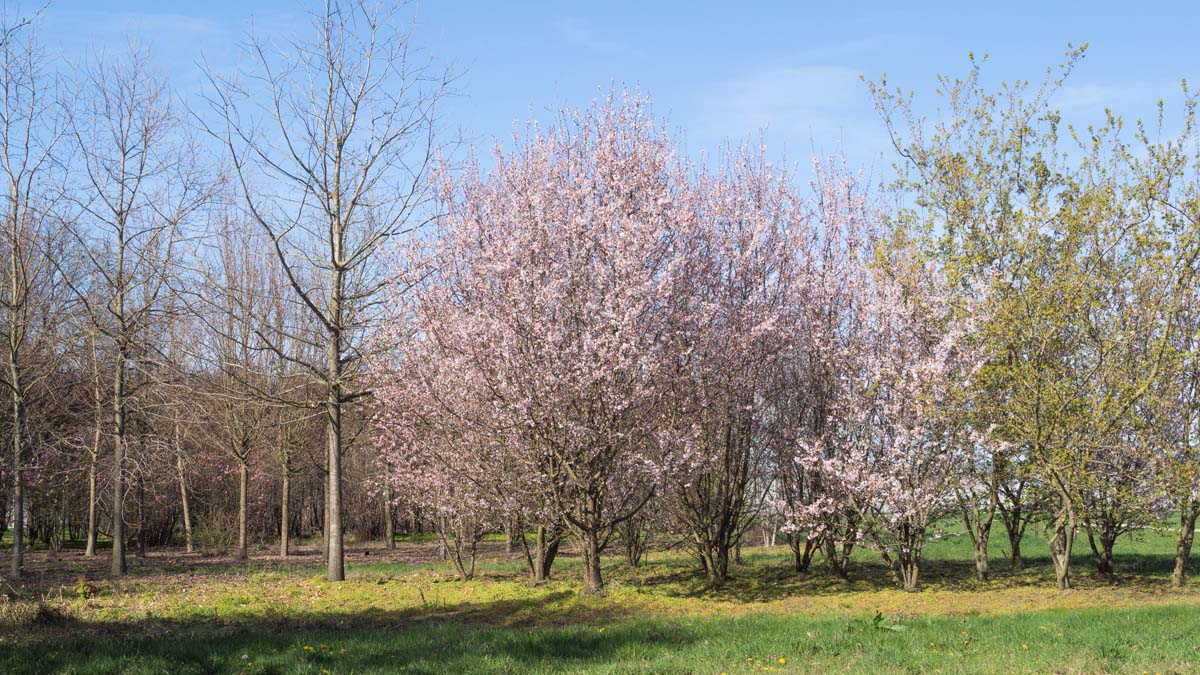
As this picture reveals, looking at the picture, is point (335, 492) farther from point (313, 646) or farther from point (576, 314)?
point (313, 646)

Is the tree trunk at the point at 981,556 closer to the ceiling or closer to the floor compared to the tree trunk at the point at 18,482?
closer to the floor

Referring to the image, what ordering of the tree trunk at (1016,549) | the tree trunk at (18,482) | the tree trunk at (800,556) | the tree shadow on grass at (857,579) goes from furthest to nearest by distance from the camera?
the tree trunk at (800,556) → the tree trunk at (1016,549) → the tree trunk at (18,482) → the tree shadow on grass at (857,579)

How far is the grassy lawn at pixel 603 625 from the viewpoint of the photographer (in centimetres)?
690

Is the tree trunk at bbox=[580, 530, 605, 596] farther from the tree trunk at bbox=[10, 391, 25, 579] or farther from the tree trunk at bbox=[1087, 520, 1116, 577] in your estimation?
the tree trunk at bbox=[10, 391, 25, 579]

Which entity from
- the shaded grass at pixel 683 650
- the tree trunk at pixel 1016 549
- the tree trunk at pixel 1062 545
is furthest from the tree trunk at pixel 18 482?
the tree trunk at pixel 1016 549

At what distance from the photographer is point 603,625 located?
31.0ft

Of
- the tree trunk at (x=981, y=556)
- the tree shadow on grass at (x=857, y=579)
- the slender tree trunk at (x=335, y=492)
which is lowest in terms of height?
the tree shadow on grass at (x=857, y=579)

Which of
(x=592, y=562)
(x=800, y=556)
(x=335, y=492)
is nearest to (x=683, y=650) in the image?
(x=592, y=562)

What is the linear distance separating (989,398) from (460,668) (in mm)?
9527

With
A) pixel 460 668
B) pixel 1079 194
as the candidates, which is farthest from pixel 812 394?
pixel 460 668

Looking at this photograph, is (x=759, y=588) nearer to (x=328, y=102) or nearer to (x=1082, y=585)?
(x=1082, y=585)

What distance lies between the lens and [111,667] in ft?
21.6

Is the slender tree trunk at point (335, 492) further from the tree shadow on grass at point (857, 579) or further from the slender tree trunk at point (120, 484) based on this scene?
the tree shadow on grass at point (857, 579)

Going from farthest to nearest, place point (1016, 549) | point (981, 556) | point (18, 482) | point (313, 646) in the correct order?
1. point (1016, 549)
2. point (981, 556)
3. point (18, 482)
4. point (313, 646)
